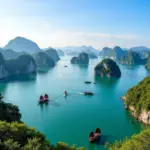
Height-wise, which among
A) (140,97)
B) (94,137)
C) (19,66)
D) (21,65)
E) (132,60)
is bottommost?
(94,137)

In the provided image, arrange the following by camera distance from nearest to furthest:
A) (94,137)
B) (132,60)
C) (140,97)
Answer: (94,137)
(140,97)
(132,60)

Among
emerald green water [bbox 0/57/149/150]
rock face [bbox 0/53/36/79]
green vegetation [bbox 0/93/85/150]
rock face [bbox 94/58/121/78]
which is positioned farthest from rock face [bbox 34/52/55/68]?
green vegetation [bbox 0/93/85/150]

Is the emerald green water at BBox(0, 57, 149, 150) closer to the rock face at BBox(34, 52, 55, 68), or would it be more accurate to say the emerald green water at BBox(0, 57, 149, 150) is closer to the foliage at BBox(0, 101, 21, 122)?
the foliage at BBox(0, 101, 21, 122)

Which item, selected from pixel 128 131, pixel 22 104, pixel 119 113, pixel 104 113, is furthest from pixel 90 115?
pixel 22 104

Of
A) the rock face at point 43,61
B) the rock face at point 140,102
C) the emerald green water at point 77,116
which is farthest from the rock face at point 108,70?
the rock face at point 43,61

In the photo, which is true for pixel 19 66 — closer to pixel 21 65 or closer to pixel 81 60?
pixel 21 65

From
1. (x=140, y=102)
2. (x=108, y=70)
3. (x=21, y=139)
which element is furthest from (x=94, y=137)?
(x=108, y=70)
